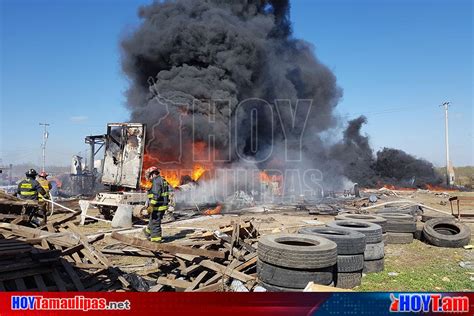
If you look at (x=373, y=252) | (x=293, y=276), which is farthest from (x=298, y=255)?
(x=373, y=252)

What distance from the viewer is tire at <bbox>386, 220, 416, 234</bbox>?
9.29 metres

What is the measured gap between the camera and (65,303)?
3.76m

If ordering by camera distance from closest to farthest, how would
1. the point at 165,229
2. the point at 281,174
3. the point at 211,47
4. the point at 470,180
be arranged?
the point at 165,229, the point at 211,47, the point at 281,174, the point at 470,180

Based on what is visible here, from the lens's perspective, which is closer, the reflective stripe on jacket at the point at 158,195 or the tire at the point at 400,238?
the reflective stripe on jacket at the point at 158,195

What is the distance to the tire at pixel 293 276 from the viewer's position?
15.8 feet

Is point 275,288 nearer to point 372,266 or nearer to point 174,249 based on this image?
point 174,249

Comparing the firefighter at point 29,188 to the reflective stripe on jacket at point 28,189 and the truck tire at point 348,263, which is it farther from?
the truck tire at point 348,263

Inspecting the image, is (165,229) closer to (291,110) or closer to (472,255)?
(472,255)

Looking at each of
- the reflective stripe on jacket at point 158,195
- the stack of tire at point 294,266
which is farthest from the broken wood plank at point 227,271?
the reflective stripe on jacket at point 158,195

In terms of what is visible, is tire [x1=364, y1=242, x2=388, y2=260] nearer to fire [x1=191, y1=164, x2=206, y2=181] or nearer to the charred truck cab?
the charred truck cab

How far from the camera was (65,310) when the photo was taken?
3.70 metres

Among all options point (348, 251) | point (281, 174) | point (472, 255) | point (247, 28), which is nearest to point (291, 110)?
point (281, 174)

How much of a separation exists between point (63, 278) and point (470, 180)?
46773mm

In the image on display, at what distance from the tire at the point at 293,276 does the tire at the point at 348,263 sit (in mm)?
539
